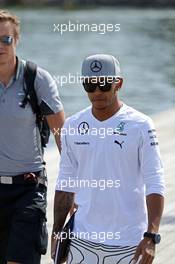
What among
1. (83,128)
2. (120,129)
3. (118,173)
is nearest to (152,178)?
(118,173)

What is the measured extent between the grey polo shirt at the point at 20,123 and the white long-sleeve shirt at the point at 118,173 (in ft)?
2.54

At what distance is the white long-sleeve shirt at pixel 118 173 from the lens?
14.9 ft

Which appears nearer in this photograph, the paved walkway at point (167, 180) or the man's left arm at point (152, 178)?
the man's left arm at point (152, 178)

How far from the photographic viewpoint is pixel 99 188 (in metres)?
4.57

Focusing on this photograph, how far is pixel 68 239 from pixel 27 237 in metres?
0.74

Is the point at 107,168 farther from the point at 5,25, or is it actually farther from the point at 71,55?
the point at 71,55

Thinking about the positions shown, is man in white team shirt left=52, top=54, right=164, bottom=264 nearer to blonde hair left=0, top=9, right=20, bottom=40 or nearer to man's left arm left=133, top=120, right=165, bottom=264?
man's left arm left=133, top=120, right=165, bottom=264

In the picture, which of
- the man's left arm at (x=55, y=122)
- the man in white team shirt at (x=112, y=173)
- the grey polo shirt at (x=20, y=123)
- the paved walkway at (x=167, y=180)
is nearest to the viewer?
the man in white team shirt at (x=112, y=173)

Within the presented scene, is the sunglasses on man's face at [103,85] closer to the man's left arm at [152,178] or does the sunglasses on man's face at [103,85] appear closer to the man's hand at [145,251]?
the man's left arm at [152,178]

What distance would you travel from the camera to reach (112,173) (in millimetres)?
4555

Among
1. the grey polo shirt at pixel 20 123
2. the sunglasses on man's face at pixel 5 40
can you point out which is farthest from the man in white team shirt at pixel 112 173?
the sunglasses on man's face at pixel 5 40

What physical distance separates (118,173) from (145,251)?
0.36m

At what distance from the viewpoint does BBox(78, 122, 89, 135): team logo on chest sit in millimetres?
4625

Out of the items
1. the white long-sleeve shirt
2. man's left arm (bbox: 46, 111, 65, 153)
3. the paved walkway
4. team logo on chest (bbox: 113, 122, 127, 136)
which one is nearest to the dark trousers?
man's left arm (bbox: 46, 111, 65, 153)
